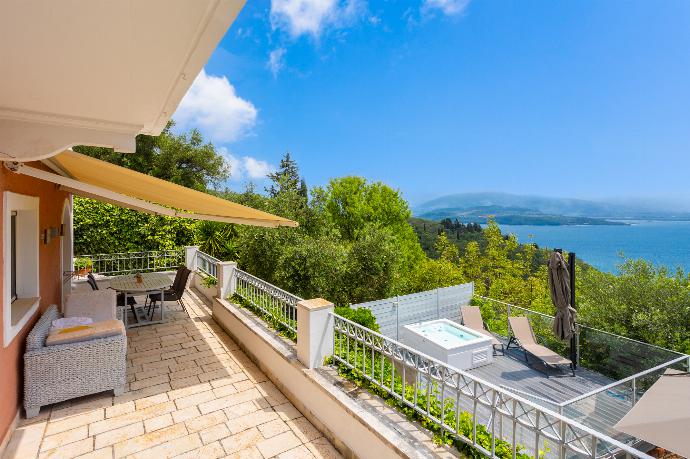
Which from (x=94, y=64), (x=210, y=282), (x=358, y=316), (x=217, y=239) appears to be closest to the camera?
(x=94, y=64)

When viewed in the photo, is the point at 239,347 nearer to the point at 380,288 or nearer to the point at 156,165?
the point at 380,288

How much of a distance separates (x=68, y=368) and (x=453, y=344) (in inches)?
374

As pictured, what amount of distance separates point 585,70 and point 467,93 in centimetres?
4102

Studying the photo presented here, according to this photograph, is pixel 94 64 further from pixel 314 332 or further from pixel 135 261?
pixel 135 261

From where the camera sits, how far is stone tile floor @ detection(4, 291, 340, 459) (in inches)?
206

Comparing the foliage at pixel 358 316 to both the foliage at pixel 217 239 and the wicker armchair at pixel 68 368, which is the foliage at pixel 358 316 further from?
the foliage at pixel 217 239

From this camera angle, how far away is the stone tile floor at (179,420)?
523 cm

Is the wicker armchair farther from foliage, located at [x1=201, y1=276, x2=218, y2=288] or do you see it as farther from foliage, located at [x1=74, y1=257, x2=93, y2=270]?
foliage, located at [x1=74, y1=257, x2=93, y2=270]

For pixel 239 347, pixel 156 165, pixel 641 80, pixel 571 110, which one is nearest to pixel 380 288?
pixel 239 347

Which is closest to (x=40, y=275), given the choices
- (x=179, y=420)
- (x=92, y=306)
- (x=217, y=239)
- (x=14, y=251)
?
(x=14, y=251)

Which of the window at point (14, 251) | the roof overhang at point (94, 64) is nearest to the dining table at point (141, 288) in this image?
the window at point (14, 251)

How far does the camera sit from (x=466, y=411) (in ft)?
17.1

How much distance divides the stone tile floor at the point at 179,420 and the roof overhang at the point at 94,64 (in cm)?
428

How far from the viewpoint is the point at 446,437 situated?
4406mm
